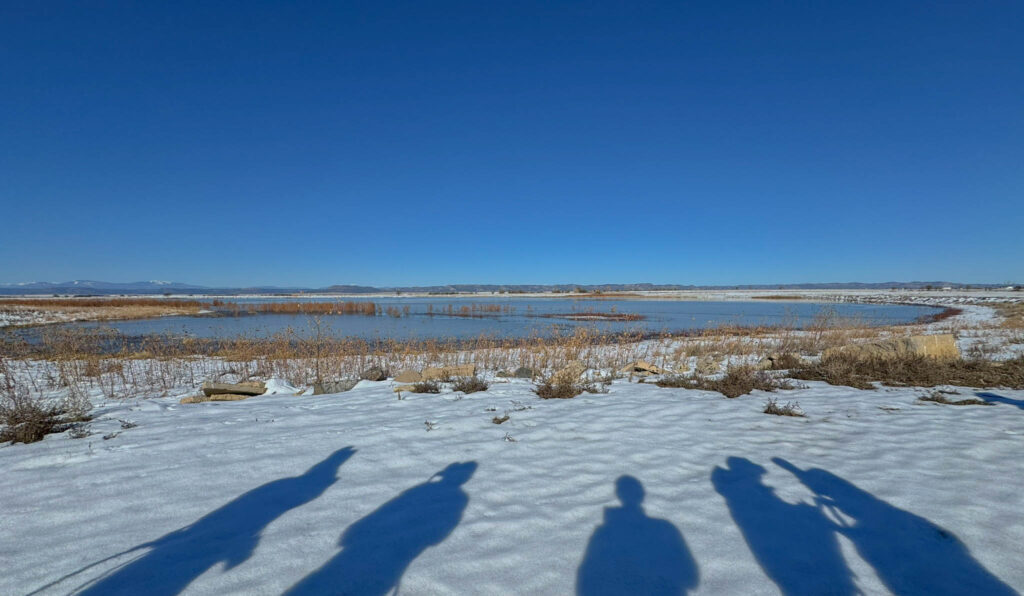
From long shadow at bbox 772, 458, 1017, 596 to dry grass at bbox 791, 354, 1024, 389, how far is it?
528 centimetres

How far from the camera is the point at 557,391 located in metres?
7.24

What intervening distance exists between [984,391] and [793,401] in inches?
125

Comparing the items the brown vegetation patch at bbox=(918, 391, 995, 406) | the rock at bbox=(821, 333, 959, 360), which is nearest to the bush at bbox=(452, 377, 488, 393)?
the brown vegetation patch at bbox=(918, 391, 995, 406)

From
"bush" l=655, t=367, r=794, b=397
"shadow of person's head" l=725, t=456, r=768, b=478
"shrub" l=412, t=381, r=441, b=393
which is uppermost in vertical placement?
"bush" l=655, t=367, r=794, b=397

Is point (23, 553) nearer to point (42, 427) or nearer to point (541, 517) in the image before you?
point (42, 427)

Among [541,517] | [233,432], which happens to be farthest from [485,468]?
[233,432]

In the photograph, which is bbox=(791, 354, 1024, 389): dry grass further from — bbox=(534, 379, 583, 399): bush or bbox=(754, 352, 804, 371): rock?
bbox=(534, 379, 583, 399): bush

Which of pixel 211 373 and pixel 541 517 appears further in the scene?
pixel 211 373

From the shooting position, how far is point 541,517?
3.37 metres

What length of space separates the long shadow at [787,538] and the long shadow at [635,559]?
52 cm

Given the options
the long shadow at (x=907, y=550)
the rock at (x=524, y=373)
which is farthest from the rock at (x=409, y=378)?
the long shadow at (x=907, y=550)

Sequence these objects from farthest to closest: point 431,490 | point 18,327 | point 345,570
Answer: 1. point 18,327
2. point 431,490
3. point 345,570

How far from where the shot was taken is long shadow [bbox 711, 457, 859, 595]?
265 centimetres

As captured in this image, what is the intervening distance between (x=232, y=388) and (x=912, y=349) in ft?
43.2
